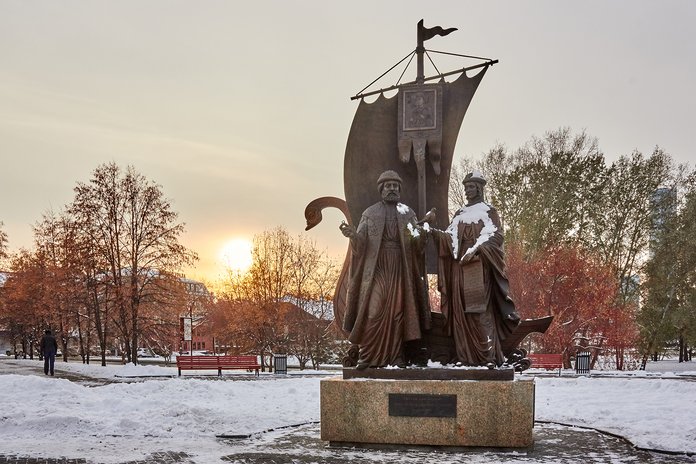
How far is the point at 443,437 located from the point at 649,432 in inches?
135

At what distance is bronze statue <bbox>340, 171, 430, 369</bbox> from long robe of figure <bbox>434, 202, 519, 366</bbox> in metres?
0.32

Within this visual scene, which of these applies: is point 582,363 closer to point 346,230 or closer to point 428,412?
point 428,412

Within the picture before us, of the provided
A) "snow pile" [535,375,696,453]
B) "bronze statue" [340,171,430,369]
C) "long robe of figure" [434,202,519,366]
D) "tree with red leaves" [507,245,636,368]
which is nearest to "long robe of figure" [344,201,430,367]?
"bronze statue" [340,171,430,369]

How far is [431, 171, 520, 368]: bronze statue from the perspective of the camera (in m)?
8.74

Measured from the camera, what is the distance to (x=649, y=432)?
9781mm

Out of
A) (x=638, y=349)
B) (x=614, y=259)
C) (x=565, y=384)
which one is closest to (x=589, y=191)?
(x=614, y=259)

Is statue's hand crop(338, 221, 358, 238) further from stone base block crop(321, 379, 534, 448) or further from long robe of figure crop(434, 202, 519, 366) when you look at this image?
stone base block crop(321, 379, 534, 448)

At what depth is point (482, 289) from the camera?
8727mm

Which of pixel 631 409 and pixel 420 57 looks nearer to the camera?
pixel 420 57

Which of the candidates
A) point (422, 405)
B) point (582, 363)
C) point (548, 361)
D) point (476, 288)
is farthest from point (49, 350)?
point (476, 288)

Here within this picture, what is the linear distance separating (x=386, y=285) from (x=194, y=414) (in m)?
4.13

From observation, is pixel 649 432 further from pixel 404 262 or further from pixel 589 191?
pixel 589 191

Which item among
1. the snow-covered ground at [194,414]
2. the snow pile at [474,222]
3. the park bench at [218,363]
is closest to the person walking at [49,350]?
the park bench at [218,363]

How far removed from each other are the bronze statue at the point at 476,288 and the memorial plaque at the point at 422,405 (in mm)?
656
